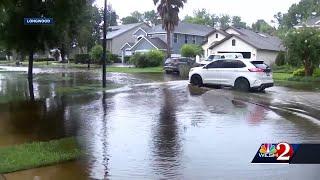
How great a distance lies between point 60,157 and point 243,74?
1490 centimetres

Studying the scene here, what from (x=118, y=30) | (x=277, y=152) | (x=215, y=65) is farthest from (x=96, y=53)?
(x=277, y=152)

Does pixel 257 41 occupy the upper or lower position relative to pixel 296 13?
lower

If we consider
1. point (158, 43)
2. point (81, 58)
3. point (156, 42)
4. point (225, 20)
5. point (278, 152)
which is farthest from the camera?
point (225, 20)

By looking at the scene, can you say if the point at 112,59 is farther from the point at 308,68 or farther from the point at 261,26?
the point at 261,26

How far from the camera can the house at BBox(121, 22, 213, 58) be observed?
7481 centimetres

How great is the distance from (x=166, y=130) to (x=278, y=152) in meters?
6.74

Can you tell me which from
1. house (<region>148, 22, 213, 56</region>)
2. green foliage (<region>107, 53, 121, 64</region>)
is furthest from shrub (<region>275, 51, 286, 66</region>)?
green foliage (<region>107, 53, 121, 64</region>)

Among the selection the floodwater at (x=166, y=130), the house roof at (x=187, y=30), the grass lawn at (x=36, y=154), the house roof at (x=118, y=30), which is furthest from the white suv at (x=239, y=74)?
the house roof at (x=118, y=30)

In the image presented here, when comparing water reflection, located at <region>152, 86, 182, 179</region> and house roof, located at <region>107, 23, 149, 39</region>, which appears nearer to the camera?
water reflection, located at <region>152, 86, 182, 179</region>

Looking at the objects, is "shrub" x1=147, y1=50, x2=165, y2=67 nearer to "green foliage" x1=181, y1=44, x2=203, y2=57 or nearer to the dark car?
"green foliage" x1=181, y1=44, x2=203, y2=57

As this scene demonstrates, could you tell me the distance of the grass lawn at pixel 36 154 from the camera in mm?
8423

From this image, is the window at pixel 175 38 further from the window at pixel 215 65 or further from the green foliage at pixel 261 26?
the window at pixel 215 65

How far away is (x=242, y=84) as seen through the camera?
2295 centimetres

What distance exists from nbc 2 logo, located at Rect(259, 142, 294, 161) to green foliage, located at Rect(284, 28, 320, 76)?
95.4 ft
